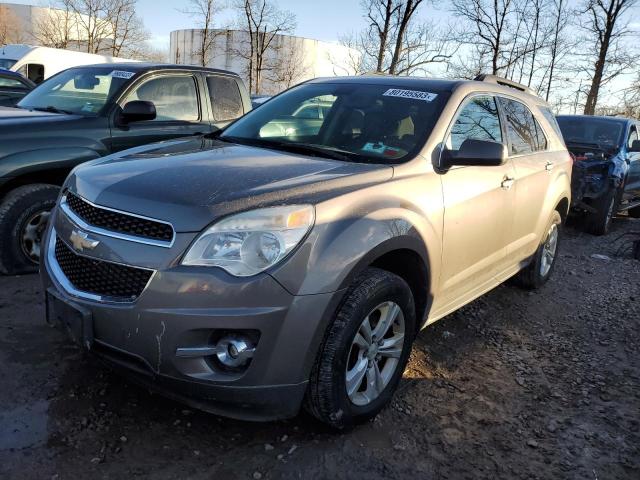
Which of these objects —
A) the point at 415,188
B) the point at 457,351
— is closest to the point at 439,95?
the point at 415,188

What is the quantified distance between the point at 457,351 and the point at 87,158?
10.9ft

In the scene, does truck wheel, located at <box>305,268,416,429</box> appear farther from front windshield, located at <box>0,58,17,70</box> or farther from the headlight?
front windshield, located at <box>0,58,17,70</box>

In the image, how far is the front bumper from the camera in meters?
2.22

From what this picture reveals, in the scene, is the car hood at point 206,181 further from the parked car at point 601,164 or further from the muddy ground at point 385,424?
the parked car at point 601,164

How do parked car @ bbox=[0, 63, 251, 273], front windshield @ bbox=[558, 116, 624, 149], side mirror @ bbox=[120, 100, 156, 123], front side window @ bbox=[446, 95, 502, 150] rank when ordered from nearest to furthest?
front side window @ bbox=[446, 95, 502, 150]
parked car @ bbox=[0, 63, 251, 273]
side mirror @ bbox=[120, 100, 156, 123]
front windshield @ bbox=[558, 116, 624, 149]

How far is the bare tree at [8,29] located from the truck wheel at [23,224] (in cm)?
4790

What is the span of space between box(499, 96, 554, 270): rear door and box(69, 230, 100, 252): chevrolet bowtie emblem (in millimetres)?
2832

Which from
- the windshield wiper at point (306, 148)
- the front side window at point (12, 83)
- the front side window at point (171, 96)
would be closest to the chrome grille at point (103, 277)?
the windshield wiper at point (306, 148)

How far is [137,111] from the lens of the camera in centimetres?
486

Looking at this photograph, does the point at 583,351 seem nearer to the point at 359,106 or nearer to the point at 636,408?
the point at 636,408

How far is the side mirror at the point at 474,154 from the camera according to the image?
3.15 metres

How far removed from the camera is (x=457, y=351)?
A: 3.85m

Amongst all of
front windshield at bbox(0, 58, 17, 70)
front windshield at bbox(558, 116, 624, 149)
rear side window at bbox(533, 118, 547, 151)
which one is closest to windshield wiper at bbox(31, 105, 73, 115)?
rear side window at bbox(533, 118, 547, 151)

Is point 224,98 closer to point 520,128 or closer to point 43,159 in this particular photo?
point 43,159
